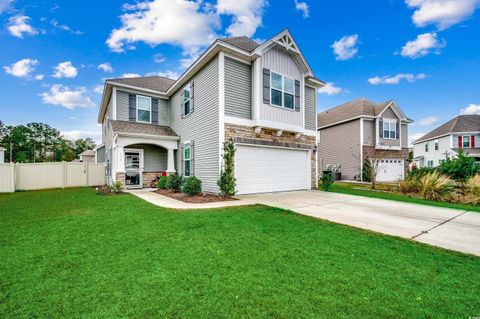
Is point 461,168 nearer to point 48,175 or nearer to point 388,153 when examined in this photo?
point 388,153

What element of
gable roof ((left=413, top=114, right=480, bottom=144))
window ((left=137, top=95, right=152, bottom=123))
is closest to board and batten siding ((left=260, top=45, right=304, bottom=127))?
window ((left=137, top=95, right=152, bottom=123))

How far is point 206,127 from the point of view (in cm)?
1019

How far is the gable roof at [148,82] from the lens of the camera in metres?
13.4

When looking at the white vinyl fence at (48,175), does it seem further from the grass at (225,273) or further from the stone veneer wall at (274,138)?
the stone veneer wall at (274,138)

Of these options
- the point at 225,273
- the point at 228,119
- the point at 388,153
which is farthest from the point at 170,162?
the point at 388,153

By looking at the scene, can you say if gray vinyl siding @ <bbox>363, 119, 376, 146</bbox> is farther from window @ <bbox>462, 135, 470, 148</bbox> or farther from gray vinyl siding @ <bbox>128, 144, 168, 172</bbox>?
window @ <bbox>462, 135, 470, 148</bbox>

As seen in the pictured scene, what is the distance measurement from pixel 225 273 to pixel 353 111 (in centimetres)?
2159

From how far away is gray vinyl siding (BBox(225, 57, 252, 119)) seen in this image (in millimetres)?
9500

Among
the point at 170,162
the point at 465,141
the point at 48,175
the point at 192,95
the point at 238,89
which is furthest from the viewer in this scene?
the point at 465,141

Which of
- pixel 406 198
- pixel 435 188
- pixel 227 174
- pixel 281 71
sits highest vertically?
pixel 281 71

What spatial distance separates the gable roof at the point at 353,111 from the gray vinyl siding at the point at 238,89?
44.6 ft

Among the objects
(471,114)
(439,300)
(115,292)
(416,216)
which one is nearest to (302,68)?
(416,216)

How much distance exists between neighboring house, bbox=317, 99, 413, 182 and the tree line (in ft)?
185

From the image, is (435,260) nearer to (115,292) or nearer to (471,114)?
(115,292)
